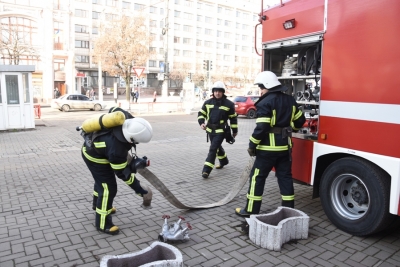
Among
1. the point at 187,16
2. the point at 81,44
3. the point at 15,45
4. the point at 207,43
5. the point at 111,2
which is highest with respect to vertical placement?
the point at 111,2

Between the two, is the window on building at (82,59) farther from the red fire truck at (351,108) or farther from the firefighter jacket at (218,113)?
the red fire truck at (351,108)

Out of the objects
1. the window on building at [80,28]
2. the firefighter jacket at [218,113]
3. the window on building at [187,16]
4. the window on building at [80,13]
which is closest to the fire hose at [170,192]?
the firefighter jacket at [218,113]

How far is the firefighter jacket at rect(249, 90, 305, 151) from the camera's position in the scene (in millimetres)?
4078

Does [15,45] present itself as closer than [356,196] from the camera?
No

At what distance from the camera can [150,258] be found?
305 cm

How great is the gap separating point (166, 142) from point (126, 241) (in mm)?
7377

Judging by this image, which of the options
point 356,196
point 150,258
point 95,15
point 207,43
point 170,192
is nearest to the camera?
point 150,258

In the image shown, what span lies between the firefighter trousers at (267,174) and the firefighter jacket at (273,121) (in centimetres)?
12

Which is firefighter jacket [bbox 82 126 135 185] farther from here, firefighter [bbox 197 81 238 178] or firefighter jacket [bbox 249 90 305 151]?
firefighter [bbox 197 81 238 178]

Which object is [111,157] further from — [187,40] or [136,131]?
[187,40]

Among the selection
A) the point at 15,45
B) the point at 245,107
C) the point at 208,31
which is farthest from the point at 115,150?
the point at 208,31

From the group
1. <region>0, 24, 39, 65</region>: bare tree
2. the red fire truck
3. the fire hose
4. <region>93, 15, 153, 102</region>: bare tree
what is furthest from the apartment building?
the red fire truck

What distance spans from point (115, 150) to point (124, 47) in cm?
2320

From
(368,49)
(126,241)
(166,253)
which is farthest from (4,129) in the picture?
(368,49)
